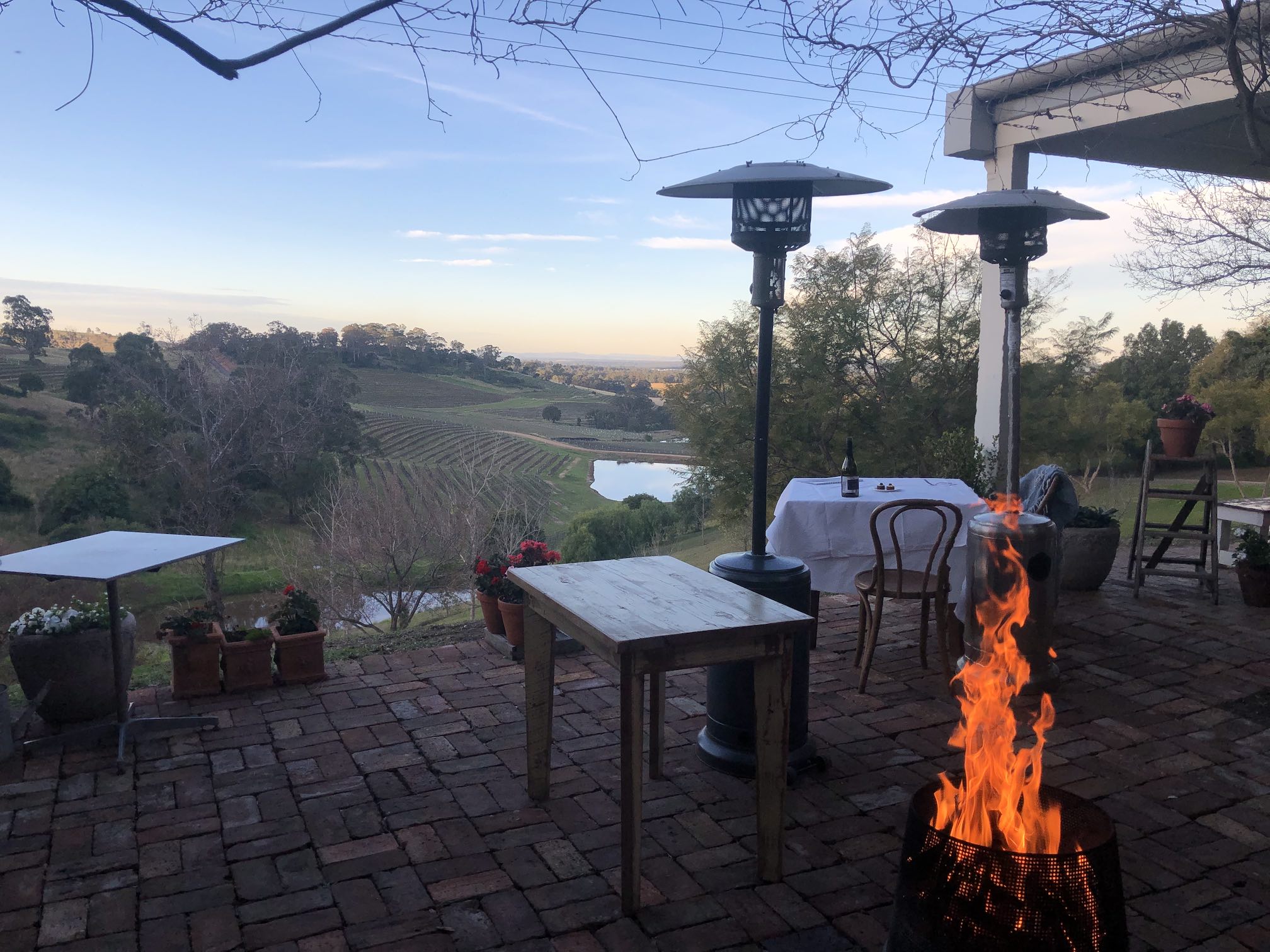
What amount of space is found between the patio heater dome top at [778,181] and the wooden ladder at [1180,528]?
329cm

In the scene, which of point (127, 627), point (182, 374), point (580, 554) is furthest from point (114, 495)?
point (127, 627)

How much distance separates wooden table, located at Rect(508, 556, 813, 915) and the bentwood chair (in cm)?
131

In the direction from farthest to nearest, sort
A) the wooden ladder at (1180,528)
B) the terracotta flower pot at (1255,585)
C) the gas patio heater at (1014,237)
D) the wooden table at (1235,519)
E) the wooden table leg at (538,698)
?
the wooden table at (1235,519) → the wooden ladder at (1180,528) → the terracotta flower pot at (1255,585) → the gas patio heater at (1014,237) → the wooden table leg at (538,698)

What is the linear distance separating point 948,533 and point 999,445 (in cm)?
306

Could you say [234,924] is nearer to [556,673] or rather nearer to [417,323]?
[556,673]

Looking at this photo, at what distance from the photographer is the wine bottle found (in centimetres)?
438

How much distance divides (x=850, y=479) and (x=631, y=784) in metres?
2.55

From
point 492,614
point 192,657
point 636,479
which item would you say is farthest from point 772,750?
point 636,479

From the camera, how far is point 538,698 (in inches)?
113

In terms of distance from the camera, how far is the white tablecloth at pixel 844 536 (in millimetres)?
4254

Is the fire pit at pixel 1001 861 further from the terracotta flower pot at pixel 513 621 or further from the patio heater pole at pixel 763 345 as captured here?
→ the terracotta flower pot at pixel 513 621

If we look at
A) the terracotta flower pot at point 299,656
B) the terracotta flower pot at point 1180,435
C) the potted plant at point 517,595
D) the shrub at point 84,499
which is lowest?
the shrub at point 84,499

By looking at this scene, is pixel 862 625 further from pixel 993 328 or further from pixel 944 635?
pixel 993 328

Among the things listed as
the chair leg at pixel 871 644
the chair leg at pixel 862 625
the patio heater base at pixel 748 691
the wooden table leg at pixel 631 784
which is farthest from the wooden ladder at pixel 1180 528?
the wooden table leg at pixel 631 784
